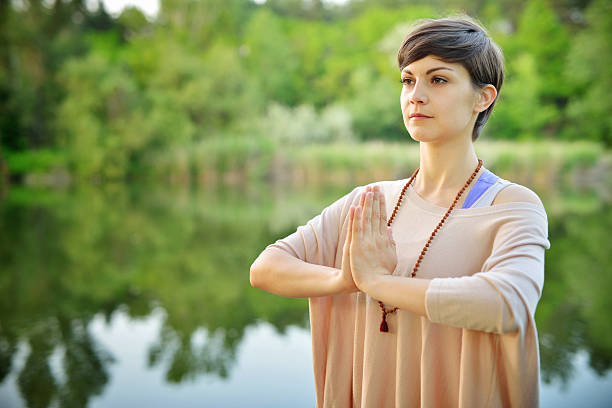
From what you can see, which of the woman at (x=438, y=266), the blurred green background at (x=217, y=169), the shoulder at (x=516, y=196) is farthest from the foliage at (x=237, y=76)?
the shoulder at (x=516, y=196)

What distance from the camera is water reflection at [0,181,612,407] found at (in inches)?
215

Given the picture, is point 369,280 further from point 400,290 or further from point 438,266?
point 438,266

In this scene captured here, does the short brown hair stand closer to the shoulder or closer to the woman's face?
the woman's face

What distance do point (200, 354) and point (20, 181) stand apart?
25.8m

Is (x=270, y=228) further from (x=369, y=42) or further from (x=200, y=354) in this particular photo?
(x=369, y=42)

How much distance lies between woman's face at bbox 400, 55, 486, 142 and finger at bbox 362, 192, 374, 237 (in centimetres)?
20

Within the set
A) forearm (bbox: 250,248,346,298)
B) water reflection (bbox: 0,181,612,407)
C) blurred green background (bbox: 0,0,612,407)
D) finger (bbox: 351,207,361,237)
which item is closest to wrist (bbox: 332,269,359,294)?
forearm (bbox: 250,248,346,298)

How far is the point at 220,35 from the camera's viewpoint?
122 feet

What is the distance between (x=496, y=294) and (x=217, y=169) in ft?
85.8

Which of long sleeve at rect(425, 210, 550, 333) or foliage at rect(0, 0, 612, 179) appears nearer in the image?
long sleeve at rect(425, 210, 550, 333)

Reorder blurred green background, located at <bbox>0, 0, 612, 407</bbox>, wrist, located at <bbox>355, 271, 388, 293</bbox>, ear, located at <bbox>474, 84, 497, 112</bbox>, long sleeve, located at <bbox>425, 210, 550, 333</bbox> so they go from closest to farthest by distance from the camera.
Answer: long sleeve, located at <bbox>425, 210, 550, 333</bbox>
wrist, located at <bbox>355, 271, 388, 293</bbox>
ear, located at <bbox>474, 84, 497, 112</bbox>
blurred green background, located at <bbox>0, 0, 612, 407</bbox>

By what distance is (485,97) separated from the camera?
1.26 meters

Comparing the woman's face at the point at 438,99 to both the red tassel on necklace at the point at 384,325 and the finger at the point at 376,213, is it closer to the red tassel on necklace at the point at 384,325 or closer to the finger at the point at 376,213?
the finger at the point at 376,213

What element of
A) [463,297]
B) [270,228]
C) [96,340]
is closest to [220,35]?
[270,228]
